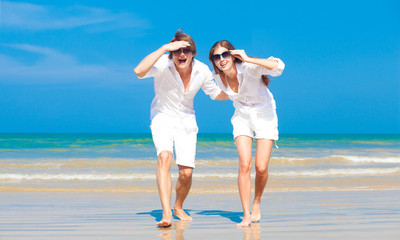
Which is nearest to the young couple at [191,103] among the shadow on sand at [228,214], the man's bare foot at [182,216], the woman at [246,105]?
the woman at [246,105]

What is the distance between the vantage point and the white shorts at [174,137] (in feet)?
15.5

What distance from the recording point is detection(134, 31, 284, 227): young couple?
14.9ft

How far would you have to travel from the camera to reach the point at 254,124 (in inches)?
185

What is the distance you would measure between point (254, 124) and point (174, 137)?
863 millimetres

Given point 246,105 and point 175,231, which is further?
point 246,105

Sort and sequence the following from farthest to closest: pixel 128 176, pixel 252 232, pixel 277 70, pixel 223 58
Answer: pixel 128 176
pixel 223 58
pixel 277 70
pixel 252 232

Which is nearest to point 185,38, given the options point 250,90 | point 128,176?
point 250,90

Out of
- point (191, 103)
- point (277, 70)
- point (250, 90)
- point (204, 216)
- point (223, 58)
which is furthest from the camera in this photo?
point (204, 216)

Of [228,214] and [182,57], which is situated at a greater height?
[182,57]

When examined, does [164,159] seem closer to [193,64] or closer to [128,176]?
[193,64]

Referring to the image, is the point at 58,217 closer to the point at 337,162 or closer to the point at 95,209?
the point at 95,209

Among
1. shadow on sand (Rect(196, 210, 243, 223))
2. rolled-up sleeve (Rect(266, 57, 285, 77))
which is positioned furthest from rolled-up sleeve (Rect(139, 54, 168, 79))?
shadow on sand (Rect(196, 210, 243, 223))

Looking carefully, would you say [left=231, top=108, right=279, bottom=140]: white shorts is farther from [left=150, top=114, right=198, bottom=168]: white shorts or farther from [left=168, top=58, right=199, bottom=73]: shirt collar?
[left=168, top=58, right=199, bottom=73]: shirt collar

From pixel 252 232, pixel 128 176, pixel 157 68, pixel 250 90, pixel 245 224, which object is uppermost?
pixel 128 176
